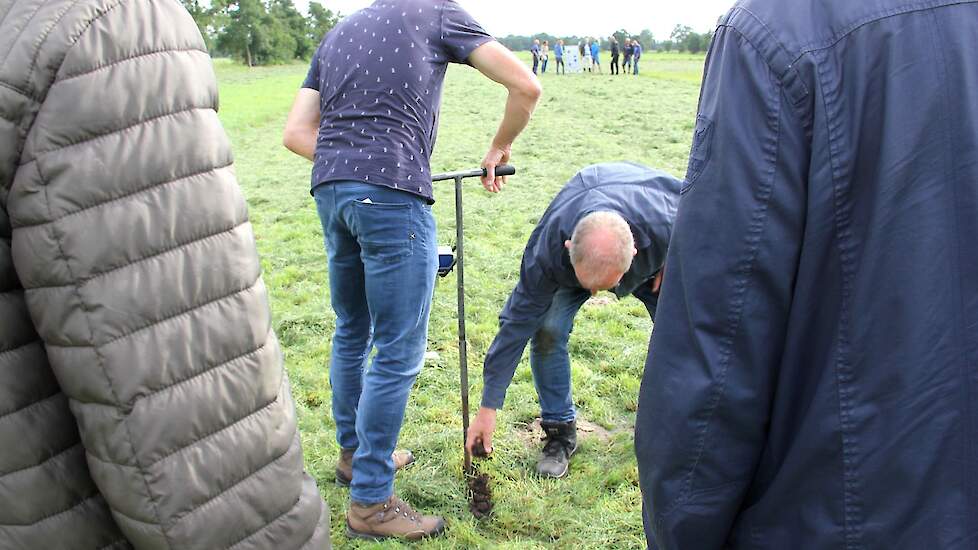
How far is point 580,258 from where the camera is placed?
9.74ft

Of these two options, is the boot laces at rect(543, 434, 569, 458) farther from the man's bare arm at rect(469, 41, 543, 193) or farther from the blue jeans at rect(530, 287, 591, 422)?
the man's bare arm at rect(469, 41, 543, 193)

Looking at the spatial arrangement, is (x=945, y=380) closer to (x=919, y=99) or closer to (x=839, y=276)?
(x=839, y=276)

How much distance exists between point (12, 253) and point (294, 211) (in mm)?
8225

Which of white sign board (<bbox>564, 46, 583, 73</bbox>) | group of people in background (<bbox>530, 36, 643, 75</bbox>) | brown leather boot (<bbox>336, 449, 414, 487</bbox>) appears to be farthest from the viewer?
white sign board (<bbox>564, 46, 583, 73</bbox>)

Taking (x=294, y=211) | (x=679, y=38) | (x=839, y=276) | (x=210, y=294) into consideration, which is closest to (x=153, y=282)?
(x=210, y=294)

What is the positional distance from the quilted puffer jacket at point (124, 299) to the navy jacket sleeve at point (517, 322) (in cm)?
167

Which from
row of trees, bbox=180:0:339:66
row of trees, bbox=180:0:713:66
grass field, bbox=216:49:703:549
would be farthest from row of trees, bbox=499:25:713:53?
grass field, bbox=216:49:703:549

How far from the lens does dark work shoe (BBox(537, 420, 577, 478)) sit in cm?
388

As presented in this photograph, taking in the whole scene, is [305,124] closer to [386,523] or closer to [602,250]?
[602,250]

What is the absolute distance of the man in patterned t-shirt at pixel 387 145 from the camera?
2756 mm

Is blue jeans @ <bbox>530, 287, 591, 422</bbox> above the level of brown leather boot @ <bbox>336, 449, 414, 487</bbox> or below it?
above

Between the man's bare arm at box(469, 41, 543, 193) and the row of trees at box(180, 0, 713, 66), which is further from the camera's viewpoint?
the row of trees at box(180, 0, 713, 66)

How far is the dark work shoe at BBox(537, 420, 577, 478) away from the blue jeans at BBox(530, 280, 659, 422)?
0.03 meters

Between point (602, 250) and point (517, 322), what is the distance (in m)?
0.55
